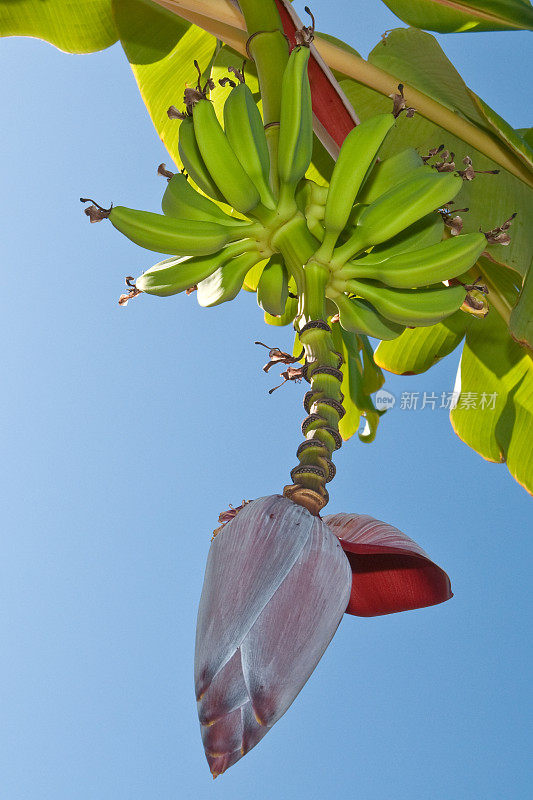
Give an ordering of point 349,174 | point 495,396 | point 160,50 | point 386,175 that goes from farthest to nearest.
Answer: point 495,396 < point 160,50 < point 386,175 < point 349,174

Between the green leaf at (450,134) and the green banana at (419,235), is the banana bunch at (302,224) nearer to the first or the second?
the green banana at (419,235)

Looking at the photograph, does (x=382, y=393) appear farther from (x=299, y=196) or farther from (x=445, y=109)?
(x=299, y=196)

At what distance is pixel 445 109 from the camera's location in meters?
1.22

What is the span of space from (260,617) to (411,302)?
18.1 inches

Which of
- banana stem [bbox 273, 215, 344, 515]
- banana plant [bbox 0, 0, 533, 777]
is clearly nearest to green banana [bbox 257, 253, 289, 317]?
banana plant [bbox 0, 0, 533, 777]

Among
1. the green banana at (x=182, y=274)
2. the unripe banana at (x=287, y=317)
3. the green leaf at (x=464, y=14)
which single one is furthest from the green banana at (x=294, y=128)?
the unripe banana at (x=287, y=317)

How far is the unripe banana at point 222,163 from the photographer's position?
2.64 feet

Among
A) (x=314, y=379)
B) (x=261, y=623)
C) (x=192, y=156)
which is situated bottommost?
(x=261, y=623)

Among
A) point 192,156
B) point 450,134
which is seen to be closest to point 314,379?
point 192,156

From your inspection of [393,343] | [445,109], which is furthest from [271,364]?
[393,343]

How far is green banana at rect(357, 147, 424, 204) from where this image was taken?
936mm

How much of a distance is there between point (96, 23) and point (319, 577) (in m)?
1.30

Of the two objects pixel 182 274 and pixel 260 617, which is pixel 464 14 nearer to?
pixel 182 274

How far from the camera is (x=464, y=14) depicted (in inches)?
52.4
